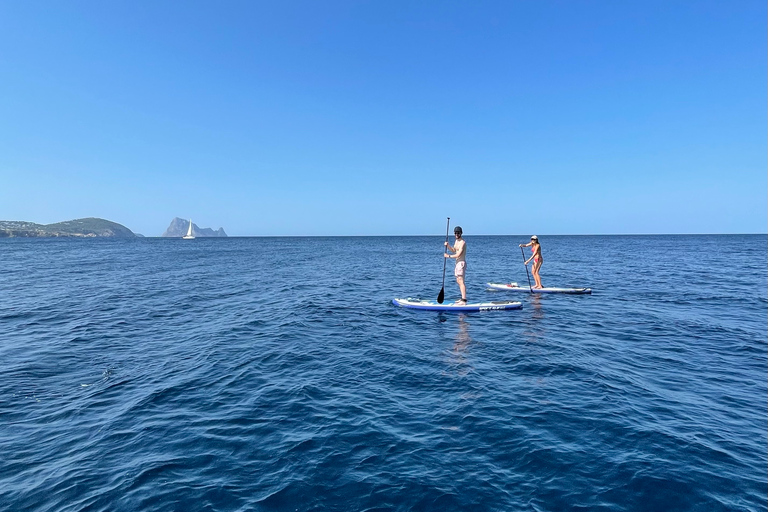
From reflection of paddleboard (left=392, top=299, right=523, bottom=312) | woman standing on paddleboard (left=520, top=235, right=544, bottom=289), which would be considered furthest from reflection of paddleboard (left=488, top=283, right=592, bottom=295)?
reflection of paddleboard (left=392, top=299, right=523, bottom=312)

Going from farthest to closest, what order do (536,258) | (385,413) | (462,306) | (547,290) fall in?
(536,258) → (547,290) → (462,306) → (385,413)

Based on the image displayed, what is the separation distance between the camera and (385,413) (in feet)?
28.7

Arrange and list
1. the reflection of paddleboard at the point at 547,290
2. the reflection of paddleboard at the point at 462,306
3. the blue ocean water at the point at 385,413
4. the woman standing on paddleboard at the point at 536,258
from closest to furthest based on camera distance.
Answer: the blue ocean water at the point at 385,413 → the reflection of paddleboard at the point at 462,306 → the woman standing on paddleboard at the point at 536,258 → the reflection of paddleboard at the point at 547,290

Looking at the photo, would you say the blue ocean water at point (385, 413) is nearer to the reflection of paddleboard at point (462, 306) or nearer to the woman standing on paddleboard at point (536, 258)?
the reflection of paddleboard at point (462, 306)

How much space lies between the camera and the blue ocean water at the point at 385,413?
6.16 meters

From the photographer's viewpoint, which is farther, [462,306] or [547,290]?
[547,290]

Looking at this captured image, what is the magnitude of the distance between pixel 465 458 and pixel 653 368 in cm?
845

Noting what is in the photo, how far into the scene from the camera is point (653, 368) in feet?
38.4

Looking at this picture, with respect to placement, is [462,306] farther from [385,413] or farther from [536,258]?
[385,413]

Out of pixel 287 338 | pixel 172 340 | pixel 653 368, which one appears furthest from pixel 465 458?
pixel 172 340

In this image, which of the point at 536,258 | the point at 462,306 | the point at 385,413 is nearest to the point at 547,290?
the point at 536,258

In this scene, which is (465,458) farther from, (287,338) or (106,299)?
(106,299)

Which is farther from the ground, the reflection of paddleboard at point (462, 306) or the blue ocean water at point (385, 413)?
the reflection of paddleboard at point (462, 306)

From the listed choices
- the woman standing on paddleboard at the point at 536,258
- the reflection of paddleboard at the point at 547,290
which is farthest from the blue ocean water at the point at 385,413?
the woman standing on paddleboard at the point at 536,258
